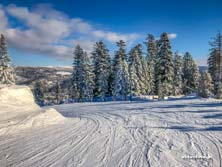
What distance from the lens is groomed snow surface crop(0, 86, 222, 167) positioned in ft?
20.7

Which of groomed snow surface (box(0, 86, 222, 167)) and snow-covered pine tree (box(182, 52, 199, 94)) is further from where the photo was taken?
snow-covered pine tree (box(182, 52, 199, 94))

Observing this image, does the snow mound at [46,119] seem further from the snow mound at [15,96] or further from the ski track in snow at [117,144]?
the snow mound at [15,96]

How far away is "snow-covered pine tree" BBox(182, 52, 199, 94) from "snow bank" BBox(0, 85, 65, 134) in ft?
136

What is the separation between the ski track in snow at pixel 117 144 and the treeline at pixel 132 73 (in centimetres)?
2526

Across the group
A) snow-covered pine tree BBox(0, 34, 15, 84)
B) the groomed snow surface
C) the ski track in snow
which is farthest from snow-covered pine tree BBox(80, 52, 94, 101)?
the ski track in snow

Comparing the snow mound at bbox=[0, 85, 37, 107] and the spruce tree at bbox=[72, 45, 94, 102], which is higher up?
the spruce tree at bbox=[72, 45, 94, 102]

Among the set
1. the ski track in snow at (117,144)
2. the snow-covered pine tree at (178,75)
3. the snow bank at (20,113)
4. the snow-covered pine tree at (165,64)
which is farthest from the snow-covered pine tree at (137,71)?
the ski track in snow at (117,144)

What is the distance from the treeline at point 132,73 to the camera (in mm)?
39219

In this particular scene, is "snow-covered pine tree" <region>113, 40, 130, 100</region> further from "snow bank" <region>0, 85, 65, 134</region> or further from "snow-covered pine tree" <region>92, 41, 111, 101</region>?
"snow bank" <region>0, 85, 65, 134</region>

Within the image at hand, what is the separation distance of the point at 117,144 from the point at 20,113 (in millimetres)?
7111

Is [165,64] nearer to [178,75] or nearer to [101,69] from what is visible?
[178,75]

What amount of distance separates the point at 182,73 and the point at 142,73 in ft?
37.9

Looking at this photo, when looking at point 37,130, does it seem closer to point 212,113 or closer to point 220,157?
point 220,157

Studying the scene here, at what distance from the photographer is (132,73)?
40.3m
